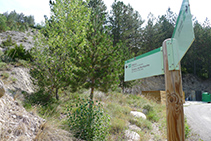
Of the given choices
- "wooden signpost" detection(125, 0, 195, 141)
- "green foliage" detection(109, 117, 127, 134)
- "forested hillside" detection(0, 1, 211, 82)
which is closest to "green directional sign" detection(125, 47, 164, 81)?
"wooden signpost" detection(125, 0, 195, 141)

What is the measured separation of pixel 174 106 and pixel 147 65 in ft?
2.18

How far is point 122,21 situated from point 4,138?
2357cm

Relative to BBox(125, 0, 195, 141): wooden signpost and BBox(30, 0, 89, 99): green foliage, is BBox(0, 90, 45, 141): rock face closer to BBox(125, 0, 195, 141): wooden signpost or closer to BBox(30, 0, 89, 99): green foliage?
BBox(125, 0, 195, 141): wooden signpost

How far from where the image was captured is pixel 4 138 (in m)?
2.89

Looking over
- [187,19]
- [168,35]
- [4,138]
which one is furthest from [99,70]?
[168,35]

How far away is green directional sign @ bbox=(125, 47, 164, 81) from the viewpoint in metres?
2.20

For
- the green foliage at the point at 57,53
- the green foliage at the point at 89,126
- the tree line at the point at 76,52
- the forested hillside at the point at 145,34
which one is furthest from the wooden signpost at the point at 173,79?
the forested hillside at the point at 145,34

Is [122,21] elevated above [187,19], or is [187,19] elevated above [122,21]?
[122,21]

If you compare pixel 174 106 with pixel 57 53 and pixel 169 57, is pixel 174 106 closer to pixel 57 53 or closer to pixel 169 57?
pixel 169 57

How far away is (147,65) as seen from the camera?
7.50 ft

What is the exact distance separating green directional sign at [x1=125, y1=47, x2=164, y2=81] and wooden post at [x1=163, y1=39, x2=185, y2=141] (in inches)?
5.4

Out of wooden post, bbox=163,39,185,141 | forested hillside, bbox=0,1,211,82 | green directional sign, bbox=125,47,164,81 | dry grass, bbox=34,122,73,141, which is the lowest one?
dry grass, bbox=34,122,73,141

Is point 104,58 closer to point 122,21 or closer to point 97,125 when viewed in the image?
point 97,125

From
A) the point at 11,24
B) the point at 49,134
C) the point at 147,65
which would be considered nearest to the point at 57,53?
the point at 49,134
